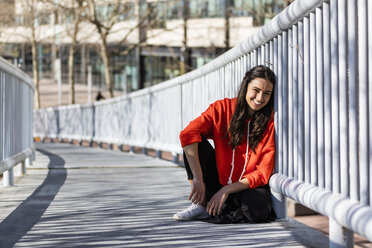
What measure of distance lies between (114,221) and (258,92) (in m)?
1.29

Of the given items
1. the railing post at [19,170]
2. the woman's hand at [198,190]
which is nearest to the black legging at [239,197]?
the woman's hand at [198,190]

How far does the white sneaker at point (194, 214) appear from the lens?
169 inches

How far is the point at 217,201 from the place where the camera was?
419 cm

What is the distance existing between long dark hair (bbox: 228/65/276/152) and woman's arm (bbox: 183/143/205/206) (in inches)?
10.4

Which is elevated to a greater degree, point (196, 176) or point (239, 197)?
point (196, 176)

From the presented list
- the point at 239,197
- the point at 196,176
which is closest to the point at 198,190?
the point at 196,176

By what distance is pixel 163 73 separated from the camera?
58594 mm

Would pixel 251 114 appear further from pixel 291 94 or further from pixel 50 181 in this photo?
pixel 50 181

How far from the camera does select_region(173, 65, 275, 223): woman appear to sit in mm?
4219

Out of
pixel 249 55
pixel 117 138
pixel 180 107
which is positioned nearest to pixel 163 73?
pixel 117 138

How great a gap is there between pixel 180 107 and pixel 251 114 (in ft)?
16.7

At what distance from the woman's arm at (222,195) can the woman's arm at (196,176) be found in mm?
86

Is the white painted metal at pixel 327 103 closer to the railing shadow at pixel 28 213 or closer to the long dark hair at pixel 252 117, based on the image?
the long dark hair at pixel 252 117

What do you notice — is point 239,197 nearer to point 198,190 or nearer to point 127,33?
point 198,190
